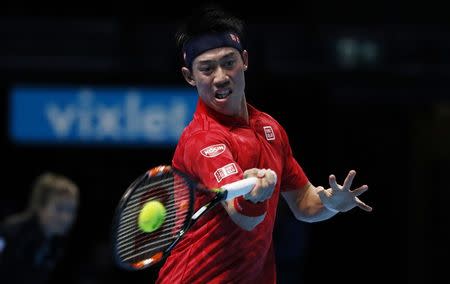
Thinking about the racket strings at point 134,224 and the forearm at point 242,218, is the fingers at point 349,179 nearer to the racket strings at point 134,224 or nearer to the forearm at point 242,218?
the forearm at point 242,218

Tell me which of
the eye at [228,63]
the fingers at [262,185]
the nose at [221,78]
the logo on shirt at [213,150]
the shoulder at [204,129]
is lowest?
the fingers at [262,185]

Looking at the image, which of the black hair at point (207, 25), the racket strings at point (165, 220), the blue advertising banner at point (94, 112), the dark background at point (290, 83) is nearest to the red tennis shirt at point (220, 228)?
the racket strings at point (165, 220)

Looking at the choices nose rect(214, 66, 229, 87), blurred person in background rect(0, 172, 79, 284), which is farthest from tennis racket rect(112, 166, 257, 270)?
blurred person in background rect(0, 172, 79, 284)

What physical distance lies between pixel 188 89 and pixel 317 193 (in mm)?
5437

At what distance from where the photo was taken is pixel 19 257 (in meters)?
7.76

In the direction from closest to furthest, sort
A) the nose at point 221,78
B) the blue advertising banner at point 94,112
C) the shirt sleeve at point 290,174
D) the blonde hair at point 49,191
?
the nose at point 221,78 → the shirt sleeve at point 290,174 → the blonde hair at point 49,191 → the blue advertising banner at point 94,112

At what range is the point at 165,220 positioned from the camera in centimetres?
437

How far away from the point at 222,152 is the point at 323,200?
820 mm

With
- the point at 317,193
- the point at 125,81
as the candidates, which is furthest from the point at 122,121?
the point at 317,193

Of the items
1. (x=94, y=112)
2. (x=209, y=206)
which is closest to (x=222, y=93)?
(x=209, y=206)

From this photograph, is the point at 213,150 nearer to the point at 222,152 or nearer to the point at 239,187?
the point at 222,152

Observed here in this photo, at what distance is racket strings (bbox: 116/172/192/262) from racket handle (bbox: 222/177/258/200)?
0.29 meters

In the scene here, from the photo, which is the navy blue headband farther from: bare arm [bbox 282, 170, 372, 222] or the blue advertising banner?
the blue advertising banner

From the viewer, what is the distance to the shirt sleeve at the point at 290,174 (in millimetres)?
4859
